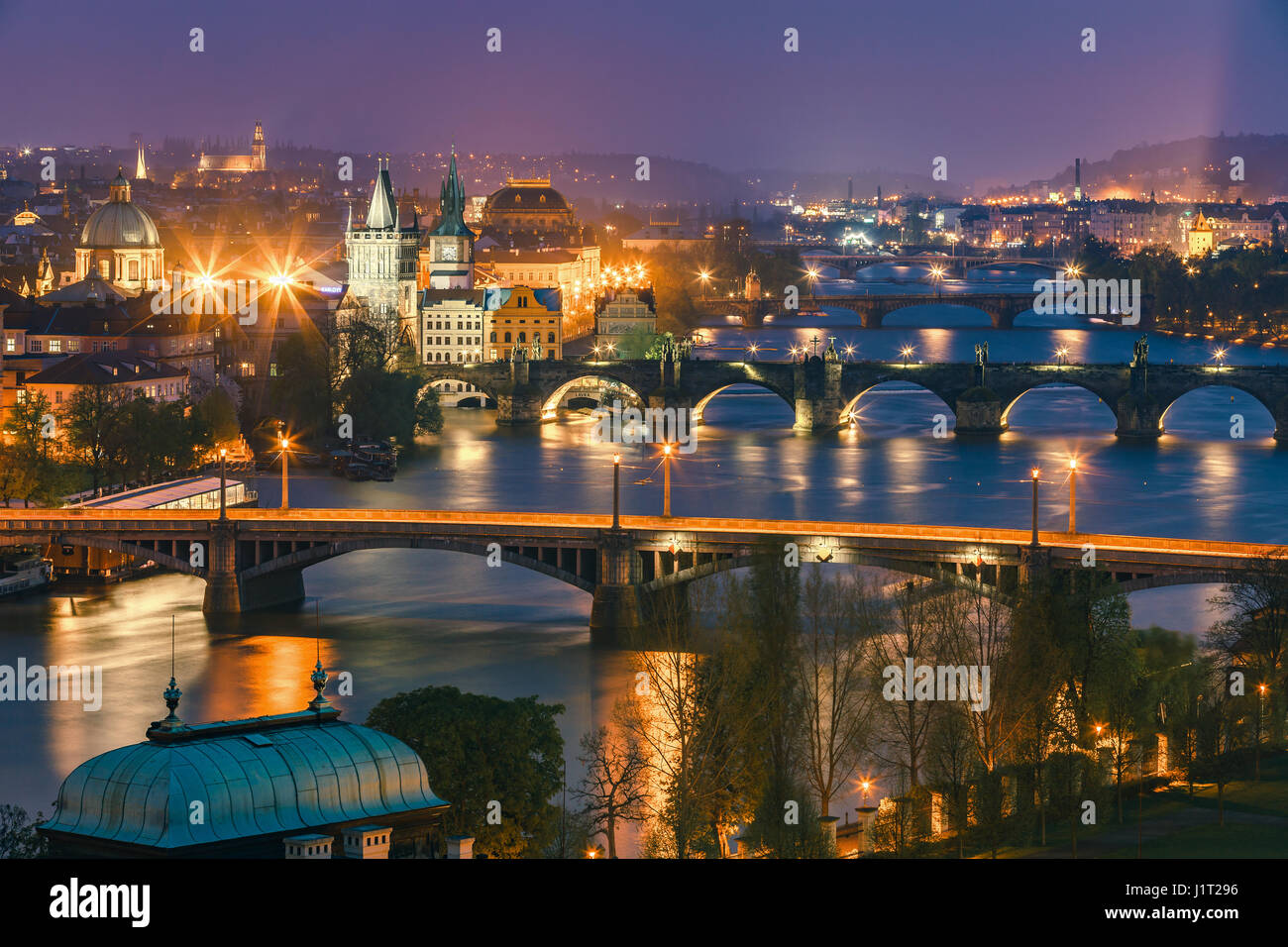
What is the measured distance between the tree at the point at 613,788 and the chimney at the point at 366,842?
301 cm

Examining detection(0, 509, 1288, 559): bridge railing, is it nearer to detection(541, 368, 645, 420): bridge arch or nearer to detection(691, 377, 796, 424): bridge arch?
detection(691, 377, 796, 424): bridge arch

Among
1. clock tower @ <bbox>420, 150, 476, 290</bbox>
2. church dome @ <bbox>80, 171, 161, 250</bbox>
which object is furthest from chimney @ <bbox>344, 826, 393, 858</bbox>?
clock tower @ <bbox>420, 150, 476, 290</bbox>

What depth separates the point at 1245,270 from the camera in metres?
76.7

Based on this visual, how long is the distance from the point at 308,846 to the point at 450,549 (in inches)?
528

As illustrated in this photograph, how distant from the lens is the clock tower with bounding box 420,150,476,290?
59938mm

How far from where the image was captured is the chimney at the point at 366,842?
1107cm

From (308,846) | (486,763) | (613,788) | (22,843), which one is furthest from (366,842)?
(613,788)

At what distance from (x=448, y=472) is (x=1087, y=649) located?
2135 cm

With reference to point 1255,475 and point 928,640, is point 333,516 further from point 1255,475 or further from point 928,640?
point 1255,475

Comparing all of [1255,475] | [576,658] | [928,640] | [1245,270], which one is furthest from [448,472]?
[1245,270]

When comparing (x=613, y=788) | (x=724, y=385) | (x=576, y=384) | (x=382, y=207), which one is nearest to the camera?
(x=613, y=788)

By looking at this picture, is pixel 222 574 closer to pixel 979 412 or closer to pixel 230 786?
pixel 230 786

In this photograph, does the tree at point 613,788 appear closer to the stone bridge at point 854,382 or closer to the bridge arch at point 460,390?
the stone bridge at point 854,382

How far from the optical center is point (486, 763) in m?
14.1
